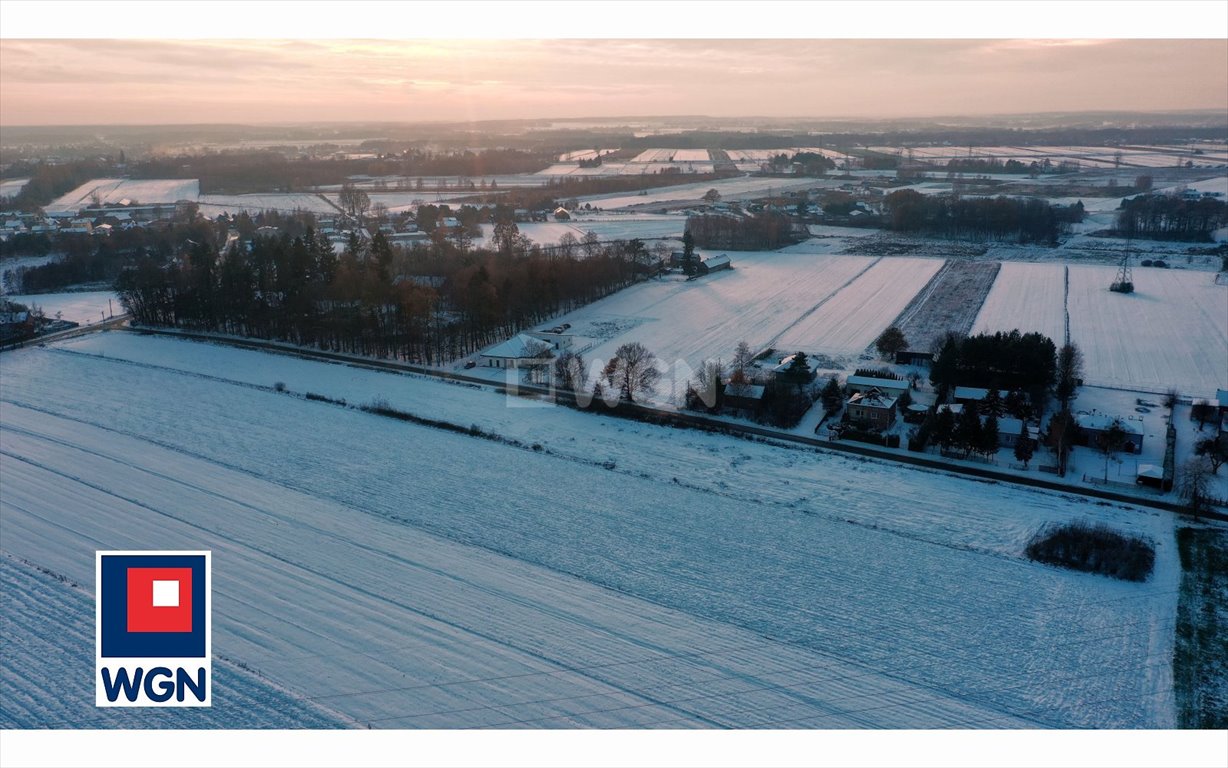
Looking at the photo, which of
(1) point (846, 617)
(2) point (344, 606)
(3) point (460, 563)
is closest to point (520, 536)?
(3) point (460, 563)

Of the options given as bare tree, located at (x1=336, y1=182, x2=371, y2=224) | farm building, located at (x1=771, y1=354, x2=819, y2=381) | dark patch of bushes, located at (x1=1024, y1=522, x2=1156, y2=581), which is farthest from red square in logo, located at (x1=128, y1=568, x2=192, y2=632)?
bare tree, located at (x1=336, y1=182, x2=371, y2=224)

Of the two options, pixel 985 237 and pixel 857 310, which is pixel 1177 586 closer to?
pixel 857 310

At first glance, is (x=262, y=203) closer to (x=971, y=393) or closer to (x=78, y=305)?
(x=78, y=305)

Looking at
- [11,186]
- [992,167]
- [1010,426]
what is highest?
[992,167]

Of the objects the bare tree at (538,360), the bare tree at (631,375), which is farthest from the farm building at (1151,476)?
the bare tree at (538,360)

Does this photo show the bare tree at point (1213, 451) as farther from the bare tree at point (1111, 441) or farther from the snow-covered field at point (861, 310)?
the snow-covered field at point (861, 310)

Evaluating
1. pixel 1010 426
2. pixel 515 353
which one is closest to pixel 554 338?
pixel 515 353
